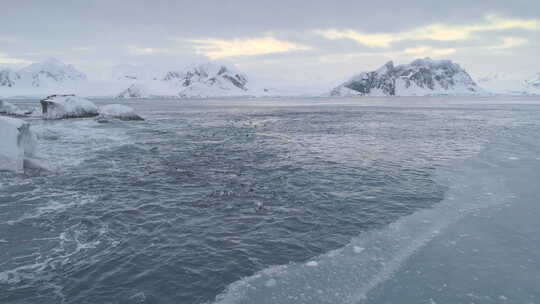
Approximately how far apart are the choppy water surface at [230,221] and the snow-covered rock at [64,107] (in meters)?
33.2

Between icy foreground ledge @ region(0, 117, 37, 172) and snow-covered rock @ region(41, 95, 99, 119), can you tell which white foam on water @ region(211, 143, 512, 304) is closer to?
icy foreground ledge @ region(0, 117, 37, 172)

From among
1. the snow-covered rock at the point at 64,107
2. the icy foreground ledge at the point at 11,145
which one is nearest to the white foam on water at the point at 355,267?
the icy foreground ledge at the point at 11,145

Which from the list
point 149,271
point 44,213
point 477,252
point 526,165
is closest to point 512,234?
point 477,252

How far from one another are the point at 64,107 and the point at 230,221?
53554 mm

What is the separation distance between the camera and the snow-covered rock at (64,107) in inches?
2165

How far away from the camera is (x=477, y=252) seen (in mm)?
10602

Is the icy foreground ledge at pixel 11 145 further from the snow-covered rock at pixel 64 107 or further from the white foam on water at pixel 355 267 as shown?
the snow-covered rock at pixel 64 107

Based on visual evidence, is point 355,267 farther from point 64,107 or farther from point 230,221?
point 64,107

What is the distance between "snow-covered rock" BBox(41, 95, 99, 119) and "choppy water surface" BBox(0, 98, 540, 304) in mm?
33239

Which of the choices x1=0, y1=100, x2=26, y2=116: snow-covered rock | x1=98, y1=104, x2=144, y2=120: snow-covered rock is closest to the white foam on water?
x1=98, y1=104, x2=144, y2=120: snow-covered rock

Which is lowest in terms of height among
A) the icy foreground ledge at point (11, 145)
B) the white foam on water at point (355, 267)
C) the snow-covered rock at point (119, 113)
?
the white foam on water at point (355, 267)

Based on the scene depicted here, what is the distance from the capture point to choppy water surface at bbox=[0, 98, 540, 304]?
29.5ft

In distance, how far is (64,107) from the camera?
5544cm

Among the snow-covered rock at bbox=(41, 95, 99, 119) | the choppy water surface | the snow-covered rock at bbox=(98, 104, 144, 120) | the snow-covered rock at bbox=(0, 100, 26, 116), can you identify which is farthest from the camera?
the snow-covered rock at bbox=(0, 100, 26, 116)
